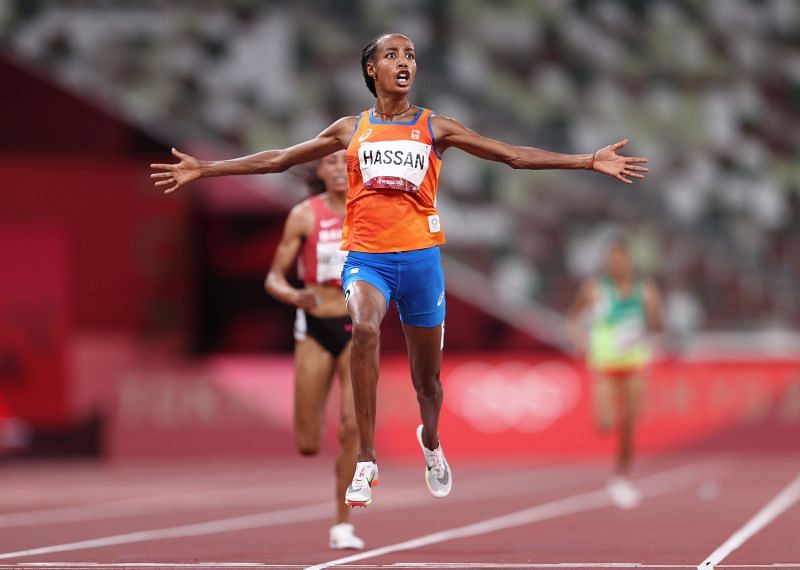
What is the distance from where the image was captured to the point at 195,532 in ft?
34.0

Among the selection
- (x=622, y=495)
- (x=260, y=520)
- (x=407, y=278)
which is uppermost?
(x=407, y=278)

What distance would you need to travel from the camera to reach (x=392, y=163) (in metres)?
7.32

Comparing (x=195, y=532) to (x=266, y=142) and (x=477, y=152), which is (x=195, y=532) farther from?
(x=266, y=142)

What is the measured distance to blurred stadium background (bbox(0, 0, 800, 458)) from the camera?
19.3m

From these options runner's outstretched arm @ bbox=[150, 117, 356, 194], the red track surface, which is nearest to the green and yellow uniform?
the red track surface

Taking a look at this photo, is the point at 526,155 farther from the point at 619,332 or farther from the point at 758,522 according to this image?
the point at 619,332

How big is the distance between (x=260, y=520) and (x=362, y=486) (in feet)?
14.5

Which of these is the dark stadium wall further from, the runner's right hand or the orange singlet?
the orange singlet

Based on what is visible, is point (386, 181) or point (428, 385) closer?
point (386, 181)

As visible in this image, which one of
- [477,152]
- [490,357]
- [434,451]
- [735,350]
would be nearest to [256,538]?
[434,451]

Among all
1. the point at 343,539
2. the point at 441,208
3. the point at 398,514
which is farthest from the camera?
the point at 441,208

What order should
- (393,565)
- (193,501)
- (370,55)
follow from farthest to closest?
(193,501), (393,565), (370,55)

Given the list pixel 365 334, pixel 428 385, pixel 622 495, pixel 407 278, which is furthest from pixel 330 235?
pixel 622 495

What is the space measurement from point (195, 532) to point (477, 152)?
415 cm
